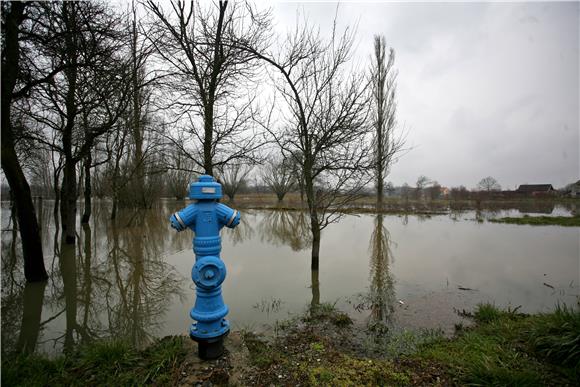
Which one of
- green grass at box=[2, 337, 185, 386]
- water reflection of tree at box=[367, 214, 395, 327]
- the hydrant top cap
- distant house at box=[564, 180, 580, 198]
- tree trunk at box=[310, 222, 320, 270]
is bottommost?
water reflection of tree at box=[367, 214, 395, 327]

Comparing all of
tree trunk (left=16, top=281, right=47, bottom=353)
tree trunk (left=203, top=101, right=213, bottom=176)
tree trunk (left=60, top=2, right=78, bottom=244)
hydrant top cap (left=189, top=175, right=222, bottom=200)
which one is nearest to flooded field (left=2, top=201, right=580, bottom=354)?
tree trunk (left=16, top=281, right=47, bottom=353)

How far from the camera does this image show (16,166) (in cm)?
512

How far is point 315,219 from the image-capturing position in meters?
6.28

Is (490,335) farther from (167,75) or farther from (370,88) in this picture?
(167,75)

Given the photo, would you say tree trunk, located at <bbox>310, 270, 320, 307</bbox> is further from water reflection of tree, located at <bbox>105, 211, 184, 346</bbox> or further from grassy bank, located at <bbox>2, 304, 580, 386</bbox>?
water reflection of tree, located at <bbox>105, 211, 184, 346</bbox>

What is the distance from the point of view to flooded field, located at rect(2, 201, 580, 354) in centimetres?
416

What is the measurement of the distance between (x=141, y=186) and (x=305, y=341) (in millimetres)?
18037

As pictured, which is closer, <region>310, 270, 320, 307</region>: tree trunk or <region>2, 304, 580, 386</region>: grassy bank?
<region>2, 304, 580, 386</region>: grassy bank

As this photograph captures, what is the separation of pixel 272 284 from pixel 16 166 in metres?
5.48

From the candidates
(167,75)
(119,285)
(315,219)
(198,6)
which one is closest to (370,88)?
(315,219)

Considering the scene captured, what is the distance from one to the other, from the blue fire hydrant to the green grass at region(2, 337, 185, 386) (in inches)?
14.7

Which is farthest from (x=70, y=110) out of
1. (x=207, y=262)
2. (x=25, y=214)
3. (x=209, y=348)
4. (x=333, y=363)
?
(x=333, y=363)

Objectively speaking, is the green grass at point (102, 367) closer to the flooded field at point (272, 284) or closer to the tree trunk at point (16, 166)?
the flooded field at point (272, 284)

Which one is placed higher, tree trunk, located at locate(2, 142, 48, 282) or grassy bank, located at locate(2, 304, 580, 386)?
A: tree trunk, located at locate(2, 142, 48, 282)
